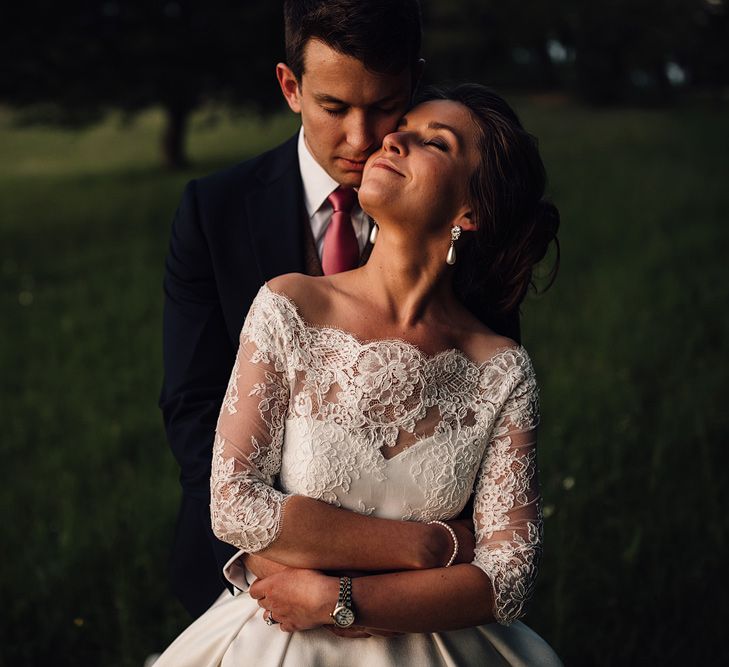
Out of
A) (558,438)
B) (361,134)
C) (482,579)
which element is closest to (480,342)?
(482,579)

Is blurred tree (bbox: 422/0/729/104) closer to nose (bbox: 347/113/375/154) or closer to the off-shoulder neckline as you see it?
nose (bbox: 347/113/375/154)

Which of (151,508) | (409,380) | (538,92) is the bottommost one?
(538,92)

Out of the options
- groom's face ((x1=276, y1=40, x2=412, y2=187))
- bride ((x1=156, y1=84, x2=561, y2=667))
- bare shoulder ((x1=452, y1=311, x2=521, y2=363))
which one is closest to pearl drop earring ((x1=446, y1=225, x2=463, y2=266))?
Answer: bride ((x1=156, y1=84, x2=561, y2=667))

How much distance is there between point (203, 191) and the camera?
3.34 m

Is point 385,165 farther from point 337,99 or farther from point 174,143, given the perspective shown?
point 174,143

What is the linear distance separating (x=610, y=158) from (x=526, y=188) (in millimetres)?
15336

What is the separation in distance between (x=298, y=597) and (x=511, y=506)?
0.61 metres

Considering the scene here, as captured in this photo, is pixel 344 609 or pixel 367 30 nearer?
pixel 344 609

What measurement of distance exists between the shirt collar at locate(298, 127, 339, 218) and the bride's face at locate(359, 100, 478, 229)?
61 cm

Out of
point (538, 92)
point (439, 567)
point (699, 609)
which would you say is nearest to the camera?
point (439, 567)

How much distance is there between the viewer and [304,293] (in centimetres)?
262

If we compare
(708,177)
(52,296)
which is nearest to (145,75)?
(52,296)

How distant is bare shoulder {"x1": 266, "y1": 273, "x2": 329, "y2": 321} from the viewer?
8.52 ft

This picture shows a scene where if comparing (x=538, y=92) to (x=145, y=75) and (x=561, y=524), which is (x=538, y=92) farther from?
(x=561, y=524)
